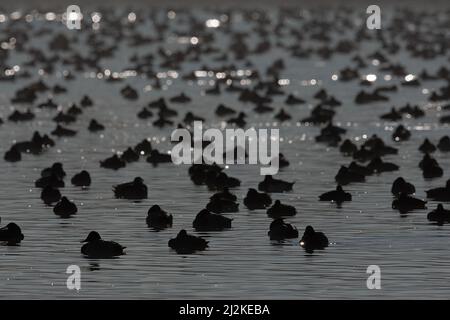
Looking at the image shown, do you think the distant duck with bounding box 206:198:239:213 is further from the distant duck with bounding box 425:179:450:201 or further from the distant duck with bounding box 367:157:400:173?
the distant duck with bounding box 367:157:400:173

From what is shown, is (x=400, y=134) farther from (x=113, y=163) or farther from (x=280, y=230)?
(x=280, y=230)

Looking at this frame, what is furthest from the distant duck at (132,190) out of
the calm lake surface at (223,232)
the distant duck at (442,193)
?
the distant duck at (442,193)

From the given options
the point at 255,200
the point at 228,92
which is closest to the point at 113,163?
the point at 255,200

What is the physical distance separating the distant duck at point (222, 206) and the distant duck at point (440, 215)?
5881mm

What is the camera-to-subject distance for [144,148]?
220 feet

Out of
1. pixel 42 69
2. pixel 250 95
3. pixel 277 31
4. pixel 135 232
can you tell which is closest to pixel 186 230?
pixel 135 232

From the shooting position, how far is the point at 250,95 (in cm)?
8988

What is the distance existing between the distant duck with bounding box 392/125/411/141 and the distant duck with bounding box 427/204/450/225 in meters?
22.3

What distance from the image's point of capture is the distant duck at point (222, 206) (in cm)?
5116

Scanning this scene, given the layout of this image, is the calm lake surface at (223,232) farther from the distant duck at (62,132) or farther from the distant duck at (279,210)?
the distant duck at (279,210)

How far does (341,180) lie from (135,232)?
480 inches

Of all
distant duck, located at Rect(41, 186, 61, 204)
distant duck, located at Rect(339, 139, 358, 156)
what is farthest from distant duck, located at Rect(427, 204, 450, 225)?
distant duck, located at Rect(339, 139, 358, 156)

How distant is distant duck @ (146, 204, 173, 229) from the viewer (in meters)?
48.5
